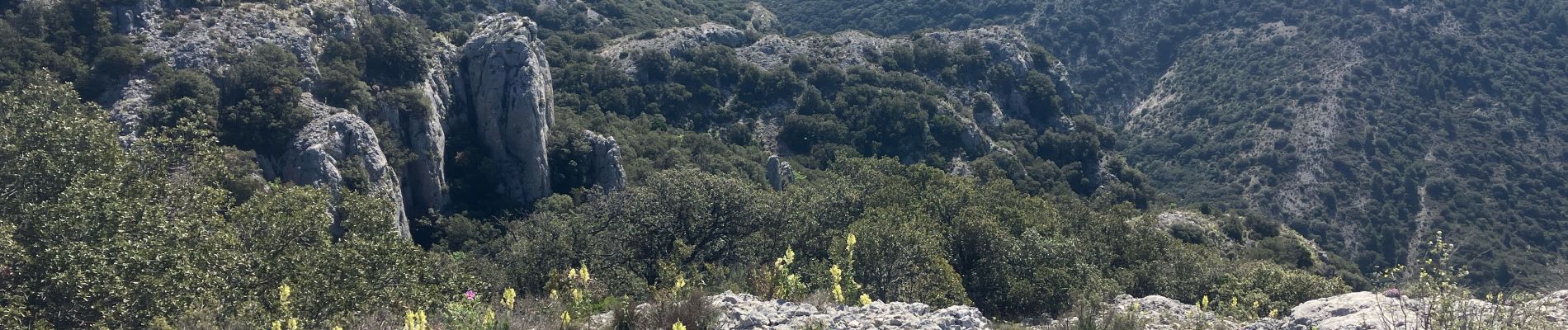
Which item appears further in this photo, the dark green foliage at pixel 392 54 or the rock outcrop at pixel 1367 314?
the dark green foliage at pixel 392 54

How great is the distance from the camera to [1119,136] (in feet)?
271

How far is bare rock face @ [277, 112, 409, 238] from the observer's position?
34.7 meters

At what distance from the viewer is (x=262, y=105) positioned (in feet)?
119

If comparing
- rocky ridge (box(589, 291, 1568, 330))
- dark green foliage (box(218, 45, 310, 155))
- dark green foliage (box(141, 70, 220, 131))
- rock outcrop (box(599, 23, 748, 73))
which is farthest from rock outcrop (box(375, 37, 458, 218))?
rocky ridge (box(589, 291, 1568, 330))

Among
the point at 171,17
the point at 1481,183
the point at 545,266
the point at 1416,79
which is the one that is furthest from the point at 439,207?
the point at 1416,79

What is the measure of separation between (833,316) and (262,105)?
101ft

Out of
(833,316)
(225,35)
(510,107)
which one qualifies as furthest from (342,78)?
(833,316)

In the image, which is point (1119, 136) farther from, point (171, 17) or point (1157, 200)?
point (171, 17)

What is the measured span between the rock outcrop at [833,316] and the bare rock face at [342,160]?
23.5m

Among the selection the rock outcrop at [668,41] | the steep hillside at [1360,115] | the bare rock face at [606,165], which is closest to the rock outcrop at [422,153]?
the bare rock face at [606,165]

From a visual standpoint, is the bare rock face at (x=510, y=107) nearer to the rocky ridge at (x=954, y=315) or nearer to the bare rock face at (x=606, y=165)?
the bare rock face at (x=606, y=165)

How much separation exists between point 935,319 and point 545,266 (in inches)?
596

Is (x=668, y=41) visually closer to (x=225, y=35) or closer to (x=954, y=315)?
(x=225, y=35)

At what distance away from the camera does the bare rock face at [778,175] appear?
48.3 metres
